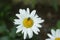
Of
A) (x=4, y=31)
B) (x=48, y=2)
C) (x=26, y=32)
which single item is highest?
(x=48, y=2)

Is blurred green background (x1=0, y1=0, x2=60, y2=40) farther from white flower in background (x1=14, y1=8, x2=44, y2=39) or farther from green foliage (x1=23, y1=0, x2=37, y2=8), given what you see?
white flower in background (x1=14, y1=8, x2=44, y2=39)

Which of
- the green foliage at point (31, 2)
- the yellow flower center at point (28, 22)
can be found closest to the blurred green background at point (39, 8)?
the green foliage at point (31, 2)

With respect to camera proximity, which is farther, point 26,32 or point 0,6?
point 0,6

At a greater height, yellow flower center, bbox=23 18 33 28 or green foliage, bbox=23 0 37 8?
green foliage, bbox=23 0 37 8

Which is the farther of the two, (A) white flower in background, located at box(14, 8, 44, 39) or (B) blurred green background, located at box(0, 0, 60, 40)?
(B) blurred green background, located at box(0, 0, 60, 40)

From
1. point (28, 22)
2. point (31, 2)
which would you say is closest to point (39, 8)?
point (31, 2)

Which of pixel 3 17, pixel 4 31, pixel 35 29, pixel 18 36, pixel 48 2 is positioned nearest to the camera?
pixel 35 29

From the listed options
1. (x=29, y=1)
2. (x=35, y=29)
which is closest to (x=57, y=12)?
(x=29, y=1)

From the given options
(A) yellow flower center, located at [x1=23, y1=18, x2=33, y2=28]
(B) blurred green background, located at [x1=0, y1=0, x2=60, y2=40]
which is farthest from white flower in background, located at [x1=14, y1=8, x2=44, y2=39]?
(B) blurred green background, located at [x1=0, y1=0, x2=60, y2=40]

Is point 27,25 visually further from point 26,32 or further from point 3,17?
point 3,17
